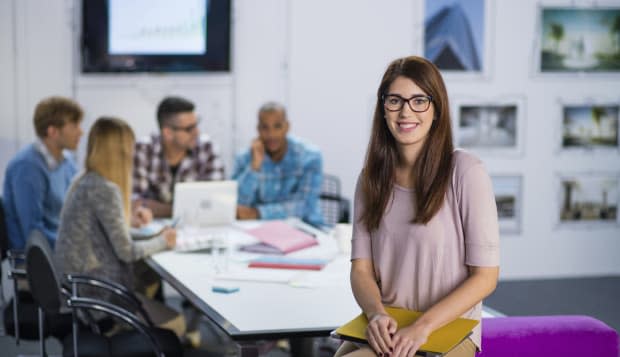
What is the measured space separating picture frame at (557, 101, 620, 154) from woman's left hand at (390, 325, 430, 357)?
4.55m

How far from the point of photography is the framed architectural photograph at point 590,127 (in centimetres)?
643

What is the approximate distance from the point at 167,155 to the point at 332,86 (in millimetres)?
1567

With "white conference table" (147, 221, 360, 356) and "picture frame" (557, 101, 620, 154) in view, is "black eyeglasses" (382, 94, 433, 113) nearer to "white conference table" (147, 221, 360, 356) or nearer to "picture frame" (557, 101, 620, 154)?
"white conference table" (147, 221, 360, 356)

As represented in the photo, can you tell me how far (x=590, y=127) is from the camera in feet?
21.2

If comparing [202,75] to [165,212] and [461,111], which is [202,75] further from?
[461,111]

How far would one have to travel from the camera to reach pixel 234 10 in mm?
5812

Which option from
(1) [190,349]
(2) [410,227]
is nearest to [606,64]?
(1) [190,349]

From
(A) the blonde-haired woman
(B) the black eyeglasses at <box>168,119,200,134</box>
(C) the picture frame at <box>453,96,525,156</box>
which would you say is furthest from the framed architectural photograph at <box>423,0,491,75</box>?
(A) the blonde-haired woman

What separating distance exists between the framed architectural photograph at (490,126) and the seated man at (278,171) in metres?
1.66

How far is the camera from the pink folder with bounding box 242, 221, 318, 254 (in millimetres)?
3807

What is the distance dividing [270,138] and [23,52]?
1826 mm

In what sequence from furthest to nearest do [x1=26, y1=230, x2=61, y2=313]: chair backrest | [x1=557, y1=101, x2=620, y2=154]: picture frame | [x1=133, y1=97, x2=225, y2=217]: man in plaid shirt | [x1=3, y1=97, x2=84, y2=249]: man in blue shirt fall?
[x1=557, y1=101, x2=620, y2=154]: picture frame
[x1=133, y1=97, x2=225, y2=217]: man in plaid shirt
[x1=3, y1=97, x2=84, y2=249]: man in blue shirt
[x1=26, y1=230, x2=61, y2=313]: chair backrest

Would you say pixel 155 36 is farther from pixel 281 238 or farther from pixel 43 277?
pixel 43 277

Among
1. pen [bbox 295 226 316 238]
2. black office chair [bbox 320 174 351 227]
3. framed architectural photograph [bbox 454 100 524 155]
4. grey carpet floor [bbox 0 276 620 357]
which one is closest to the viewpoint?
pen [bbox 295 226 316 238]
